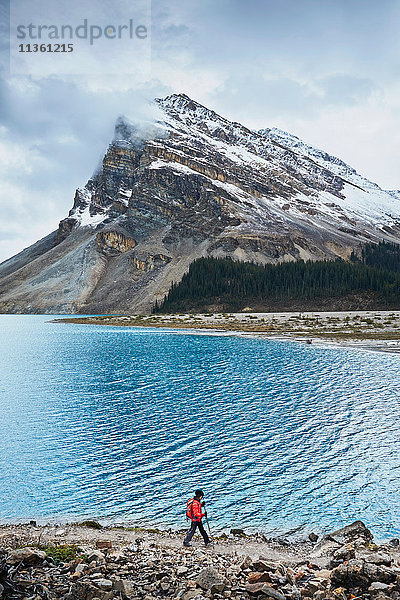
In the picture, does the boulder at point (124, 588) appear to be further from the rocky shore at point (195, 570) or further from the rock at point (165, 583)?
the rock at point (165, 583)

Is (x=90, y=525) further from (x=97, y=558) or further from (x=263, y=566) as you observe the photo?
(x=263, y=566)

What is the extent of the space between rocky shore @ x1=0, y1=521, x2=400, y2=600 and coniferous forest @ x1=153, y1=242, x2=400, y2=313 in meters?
133

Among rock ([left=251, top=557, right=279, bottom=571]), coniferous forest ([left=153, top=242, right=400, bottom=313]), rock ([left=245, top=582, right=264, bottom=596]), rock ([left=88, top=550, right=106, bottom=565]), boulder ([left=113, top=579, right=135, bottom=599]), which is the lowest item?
rock ([left=88, top=550, right=106, bottom=565])

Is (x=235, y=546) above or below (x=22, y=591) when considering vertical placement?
below

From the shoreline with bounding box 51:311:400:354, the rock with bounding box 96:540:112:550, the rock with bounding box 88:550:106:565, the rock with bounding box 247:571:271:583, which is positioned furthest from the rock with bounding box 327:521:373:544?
the shoreline with bounding box 51:311:400:354

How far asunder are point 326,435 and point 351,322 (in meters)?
85.7

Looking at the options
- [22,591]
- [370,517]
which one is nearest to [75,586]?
[22,591]

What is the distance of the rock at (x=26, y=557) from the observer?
8789 mm

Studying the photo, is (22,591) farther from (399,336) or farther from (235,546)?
(399,336)

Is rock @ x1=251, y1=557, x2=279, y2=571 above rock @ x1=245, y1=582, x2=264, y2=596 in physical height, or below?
below

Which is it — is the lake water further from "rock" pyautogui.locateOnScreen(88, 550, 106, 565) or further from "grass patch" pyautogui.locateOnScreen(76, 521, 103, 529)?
"rock" pyautogui.locateOnScreen(88, 550, 106, 565)

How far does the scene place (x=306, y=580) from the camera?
8602 mm

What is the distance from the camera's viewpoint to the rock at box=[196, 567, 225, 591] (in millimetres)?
7972

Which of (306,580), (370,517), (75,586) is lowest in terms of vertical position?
(370,517)
